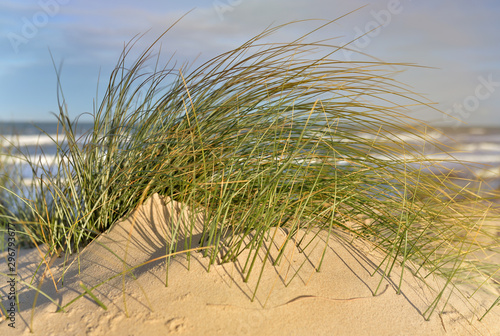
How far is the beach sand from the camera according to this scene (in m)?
1.39

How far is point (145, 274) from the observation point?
5.17 feet

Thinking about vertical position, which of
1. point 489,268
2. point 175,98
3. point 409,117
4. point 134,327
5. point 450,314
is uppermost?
point 175,98

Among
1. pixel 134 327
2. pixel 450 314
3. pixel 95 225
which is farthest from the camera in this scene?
pixel 95 225

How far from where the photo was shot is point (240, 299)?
57.9 inches

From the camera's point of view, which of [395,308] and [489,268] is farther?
[489,268]

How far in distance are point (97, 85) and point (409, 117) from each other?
1713mm

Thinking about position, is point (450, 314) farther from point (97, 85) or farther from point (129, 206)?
point (97, 85)

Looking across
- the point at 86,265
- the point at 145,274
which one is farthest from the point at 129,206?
the point at 145,274

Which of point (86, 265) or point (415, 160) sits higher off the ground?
point (415, 160)

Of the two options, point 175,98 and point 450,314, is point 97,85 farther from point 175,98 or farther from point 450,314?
point 450,314

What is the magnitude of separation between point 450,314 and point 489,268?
0.83m

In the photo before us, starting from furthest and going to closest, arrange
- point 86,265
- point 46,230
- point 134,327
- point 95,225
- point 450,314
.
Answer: point 46,230 → point 95,225 → point 86,265 → point 450,314 → point 134,327

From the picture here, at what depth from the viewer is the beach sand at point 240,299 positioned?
139cm

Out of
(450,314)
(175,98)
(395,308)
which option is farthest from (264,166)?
(450,314)
